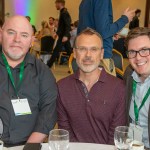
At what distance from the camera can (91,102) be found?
2.05m

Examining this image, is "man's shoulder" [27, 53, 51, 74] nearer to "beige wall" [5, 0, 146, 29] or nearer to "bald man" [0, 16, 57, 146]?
"bald man" [0, 16, 57, 146]

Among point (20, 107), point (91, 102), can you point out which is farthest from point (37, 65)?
point (91, 102)

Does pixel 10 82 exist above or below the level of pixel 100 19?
below

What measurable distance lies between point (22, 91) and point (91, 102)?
0.47m

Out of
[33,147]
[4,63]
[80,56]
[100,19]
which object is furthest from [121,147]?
[100,19]

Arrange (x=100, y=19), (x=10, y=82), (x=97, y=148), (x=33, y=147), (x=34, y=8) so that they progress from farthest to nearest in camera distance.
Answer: (x=34, y=8), (x=100, y=19), (x=10, y=82), (x=97, y=148), (x=33, y=147)

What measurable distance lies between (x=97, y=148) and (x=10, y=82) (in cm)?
80

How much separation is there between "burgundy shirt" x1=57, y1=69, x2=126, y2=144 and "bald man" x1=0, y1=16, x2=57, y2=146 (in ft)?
0.37

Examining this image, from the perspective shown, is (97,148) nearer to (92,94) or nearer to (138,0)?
(92,94)

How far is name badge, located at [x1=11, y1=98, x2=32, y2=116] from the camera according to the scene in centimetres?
197

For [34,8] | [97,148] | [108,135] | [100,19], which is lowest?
[108,135]

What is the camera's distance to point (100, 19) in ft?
9.80

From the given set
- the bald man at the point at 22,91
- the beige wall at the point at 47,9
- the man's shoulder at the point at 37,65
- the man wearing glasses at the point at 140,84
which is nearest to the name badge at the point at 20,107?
the bald man at the point at 22,91

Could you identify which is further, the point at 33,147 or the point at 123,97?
the point at 123,97
